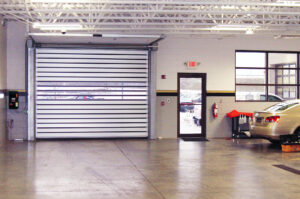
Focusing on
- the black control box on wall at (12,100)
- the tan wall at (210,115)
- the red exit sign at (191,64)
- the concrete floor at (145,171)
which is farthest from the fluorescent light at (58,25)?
the red exit sign at (191,64)

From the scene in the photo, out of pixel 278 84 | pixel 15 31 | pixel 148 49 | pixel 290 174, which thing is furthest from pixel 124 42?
pixel 290 174

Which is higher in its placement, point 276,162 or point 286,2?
point 286,2

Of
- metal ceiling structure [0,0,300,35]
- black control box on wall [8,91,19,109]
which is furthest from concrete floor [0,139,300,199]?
metal ceiling structure [0,0,300,35]

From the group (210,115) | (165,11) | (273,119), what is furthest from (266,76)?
(165,11)

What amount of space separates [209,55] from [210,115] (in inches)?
85.6

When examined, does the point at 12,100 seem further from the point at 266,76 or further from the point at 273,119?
the point at 266,76

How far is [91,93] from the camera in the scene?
14.8 m

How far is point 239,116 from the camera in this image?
50.4 feet

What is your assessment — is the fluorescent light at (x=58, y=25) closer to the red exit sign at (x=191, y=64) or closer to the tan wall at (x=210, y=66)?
the tan wall at (x=210, y=66)

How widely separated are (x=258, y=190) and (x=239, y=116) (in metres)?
8.02

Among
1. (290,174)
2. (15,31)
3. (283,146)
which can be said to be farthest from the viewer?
(15,31)

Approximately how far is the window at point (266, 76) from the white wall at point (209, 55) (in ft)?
0.97

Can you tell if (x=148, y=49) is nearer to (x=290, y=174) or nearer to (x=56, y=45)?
(x=56, y=45)

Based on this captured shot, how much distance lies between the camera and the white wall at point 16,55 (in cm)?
1426
